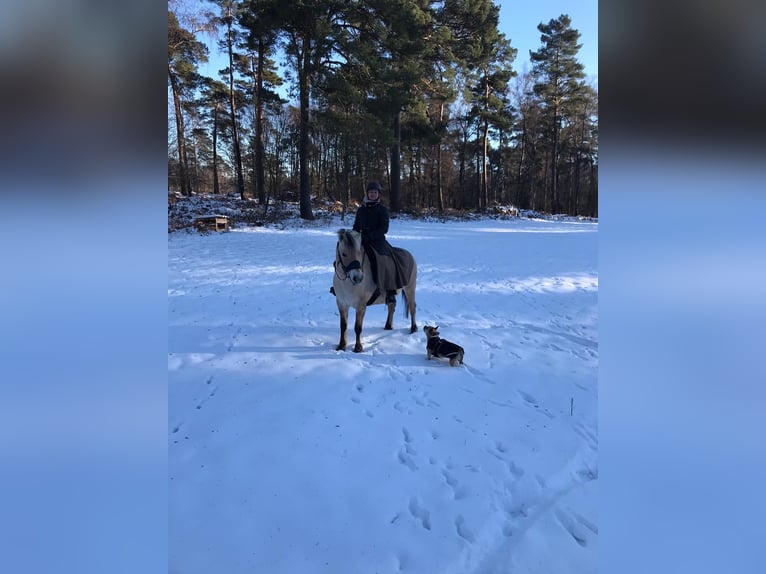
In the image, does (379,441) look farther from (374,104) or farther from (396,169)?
(396,169)

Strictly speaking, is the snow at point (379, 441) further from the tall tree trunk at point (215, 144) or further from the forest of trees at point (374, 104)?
the tall tree trunk at point (215, 144)

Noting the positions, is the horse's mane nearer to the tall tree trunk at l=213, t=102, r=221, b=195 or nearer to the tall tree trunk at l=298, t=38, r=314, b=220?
the tall tree trunk at l=298, t=38, r=314, b=220

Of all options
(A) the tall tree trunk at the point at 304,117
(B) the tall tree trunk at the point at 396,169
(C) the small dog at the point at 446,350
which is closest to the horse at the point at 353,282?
(C) the small dog at the point at 446,350

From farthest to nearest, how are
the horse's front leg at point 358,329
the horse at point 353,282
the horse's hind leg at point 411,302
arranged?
the horse's hind leg at point 411,302
the horse's front leg at point 358,329
the horse at point 353,282

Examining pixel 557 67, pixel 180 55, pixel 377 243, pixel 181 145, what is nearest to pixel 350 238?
pixel 377 243

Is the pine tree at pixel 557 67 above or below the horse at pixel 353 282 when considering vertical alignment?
above

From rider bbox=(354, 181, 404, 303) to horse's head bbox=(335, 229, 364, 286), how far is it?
1.73ft

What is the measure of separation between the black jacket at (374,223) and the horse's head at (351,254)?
790 mm

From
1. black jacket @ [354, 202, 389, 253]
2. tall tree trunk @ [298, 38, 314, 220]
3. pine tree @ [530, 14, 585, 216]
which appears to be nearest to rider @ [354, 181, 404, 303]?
black jacket @ [354, 202, 389, 253]

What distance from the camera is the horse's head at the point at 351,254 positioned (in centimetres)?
469

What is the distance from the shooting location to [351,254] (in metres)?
4.81

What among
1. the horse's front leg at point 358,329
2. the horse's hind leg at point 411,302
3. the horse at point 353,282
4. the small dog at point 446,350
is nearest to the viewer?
the small dog at point 446,350

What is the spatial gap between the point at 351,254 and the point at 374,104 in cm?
1653
